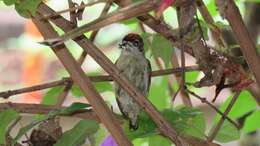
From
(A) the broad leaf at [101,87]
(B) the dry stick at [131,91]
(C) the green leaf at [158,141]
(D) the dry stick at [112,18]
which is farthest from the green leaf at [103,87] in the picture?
(D) the dry stick at [112,18]

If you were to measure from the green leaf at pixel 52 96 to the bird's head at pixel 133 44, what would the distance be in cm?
12

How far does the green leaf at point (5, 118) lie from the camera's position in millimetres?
602

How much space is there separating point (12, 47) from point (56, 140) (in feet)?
6.20

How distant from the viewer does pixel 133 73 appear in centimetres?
65

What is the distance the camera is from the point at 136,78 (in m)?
0.64

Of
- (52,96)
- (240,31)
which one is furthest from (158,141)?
(240,31)

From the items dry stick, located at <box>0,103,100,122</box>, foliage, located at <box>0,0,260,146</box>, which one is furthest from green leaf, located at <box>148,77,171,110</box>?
dry stick, located at <box>0,103,100,122</box>

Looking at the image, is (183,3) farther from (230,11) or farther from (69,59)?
(69,59)

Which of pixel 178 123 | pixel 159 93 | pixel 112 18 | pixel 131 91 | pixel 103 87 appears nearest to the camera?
pixel 112 18

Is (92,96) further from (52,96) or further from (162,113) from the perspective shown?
(52,96)

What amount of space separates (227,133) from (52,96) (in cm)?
22

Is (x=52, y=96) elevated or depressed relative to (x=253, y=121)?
elevated

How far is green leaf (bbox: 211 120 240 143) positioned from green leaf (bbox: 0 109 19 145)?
244mm

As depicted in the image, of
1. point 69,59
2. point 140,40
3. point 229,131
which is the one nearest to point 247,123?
point 229,131
